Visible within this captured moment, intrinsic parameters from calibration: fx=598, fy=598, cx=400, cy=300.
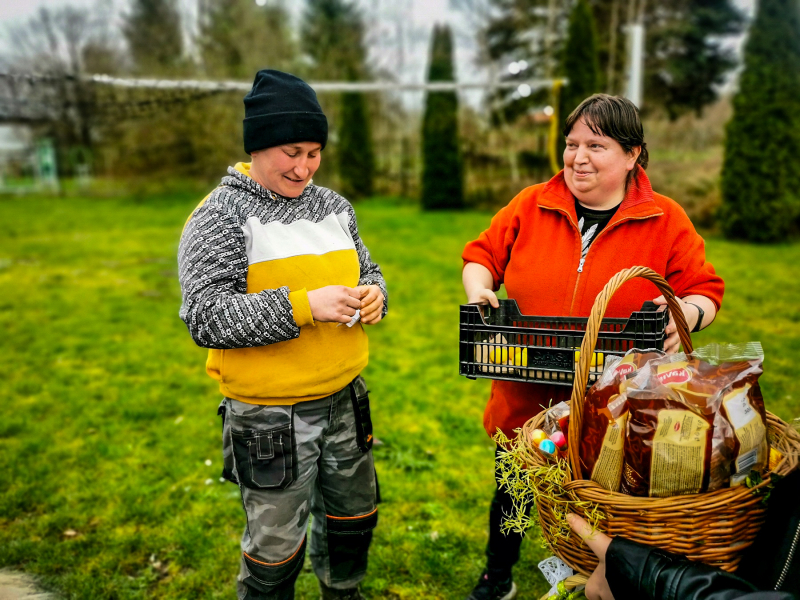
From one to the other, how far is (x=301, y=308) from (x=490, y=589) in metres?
1.53

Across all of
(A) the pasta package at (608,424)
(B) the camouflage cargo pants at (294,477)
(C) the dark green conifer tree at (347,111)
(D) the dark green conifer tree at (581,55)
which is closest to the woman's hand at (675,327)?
(A) the pasta package at (608,424)

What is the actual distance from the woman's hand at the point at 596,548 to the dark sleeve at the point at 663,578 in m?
0.02

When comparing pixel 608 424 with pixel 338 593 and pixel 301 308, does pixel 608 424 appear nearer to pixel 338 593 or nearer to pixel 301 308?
pixel 301 308

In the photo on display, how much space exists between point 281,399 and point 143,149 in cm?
2464

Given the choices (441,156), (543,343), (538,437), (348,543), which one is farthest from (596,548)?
(441,156)

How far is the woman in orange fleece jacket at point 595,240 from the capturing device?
193 cm

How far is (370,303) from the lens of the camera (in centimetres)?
193

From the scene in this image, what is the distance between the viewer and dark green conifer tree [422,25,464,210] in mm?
17156

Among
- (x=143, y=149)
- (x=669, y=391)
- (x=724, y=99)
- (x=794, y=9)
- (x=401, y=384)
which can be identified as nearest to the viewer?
(x=669, y=391)

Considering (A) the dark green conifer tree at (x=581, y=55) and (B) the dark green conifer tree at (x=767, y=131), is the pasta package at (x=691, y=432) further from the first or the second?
(A) the dark green conifer tree at (x=581, y=55)

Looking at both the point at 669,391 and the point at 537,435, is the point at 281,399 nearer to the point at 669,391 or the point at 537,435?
the point at 537,435

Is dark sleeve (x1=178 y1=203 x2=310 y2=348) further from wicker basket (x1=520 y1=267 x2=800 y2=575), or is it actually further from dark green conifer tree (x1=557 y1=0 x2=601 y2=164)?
dark green conifer tree (x1=557 y1=0 x2=601 y2=164)

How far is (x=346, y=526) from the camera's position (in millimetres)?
2195

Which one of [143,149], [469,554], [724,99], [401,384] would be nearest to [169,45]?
[143,149]
